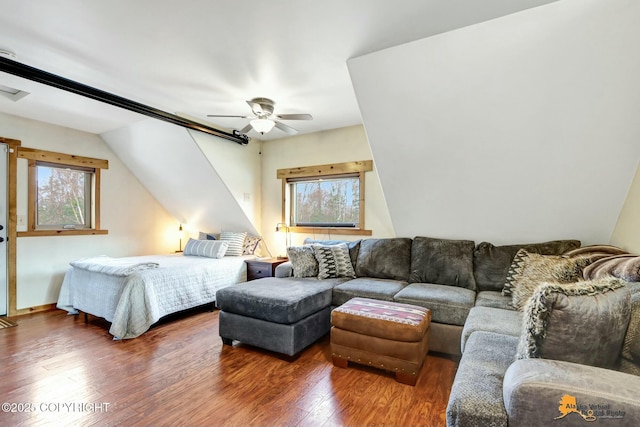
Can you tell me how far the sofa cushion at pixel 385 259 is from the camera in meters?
3.39

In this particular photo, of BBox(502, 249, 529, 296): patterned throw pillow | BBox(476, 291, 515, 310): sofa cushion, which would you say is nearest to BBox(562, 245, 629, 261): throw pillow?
BBox(502, 249, 529, 296): patterned throw pillow

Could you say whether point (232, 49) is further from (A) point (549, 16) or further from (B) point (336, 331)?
(B) point (336, 331)

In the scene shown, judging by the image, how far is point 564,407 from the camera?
0.98m

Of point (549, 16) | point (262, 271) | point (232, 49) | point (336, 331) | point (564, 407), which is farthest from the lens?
point (262, 271)

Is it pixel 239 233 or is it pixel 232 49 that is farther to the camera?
pixel 239 233

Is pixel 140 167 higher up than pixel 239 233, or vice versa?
pixel 140 167

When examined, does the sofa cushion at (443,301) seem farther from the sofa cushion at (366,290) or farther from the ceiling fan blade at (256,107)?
the ceiling fan blade at (256,107)

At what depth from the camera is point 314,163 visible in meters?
4.41

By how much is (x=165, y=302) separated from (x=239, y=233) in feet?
5.54

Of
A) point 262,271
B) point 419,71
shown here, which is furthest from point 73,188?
point 419,71

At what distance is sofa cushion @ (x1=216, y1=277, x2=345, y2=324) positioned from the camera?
2.51m

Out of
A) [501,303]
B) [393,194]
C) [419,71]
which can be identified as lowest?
[501,303]

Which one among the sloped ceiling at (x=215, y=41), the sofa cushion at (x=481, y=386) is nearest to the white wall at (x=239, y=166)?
the sloped ceiling at (x=215, y=41)

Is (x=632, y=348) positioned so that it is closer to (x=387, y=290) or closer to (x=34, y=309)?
(x=387, y=290)
